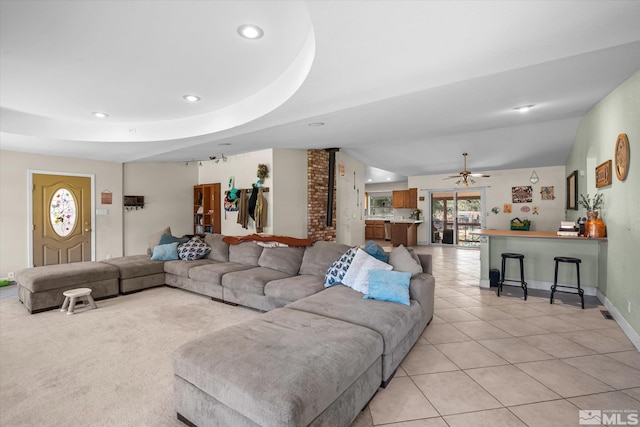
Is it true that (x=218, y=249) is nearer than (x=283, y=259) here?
No

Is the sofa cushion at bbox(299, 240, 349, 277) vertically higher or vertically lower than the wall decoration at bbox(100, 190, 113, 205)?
lower

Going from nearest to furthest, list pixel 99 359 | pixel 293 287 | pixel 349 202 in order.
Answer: pixel 99 359
pixel 293 287
pixel 349 202

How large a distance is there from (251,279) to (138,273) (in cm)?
210

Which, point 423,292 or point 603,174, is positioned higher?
point 603,174

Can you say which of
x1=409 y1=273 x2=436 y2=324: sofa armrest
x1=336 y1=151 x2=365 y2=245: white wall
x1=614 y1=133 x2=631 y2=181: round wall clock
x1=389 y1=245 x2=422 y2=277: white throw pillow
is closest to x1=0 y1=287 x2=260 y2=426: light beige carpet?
x1=389 y1=245 x2=422 y2=277: white throw pillow

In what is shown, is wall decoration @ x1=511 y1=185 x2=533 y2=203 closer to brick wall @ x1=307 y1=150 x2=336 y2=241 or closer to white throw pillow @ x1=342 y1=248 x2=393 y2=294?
brick wall @ x1=307 y1=150 x2=336 y2=241

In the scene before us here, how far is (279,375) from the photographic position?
1.51 m

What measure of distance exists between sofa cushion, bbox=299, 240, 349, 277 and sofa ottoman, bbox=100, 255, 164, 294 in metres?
2.51

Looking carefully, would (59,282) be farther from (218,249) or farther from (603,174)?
(603,174)

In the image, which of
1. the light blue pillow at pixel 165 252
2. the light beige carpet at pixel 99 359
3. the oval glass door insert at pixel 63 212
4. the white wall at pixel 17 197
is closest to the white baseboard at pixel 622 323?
the light beige carpet at pixel 99 359

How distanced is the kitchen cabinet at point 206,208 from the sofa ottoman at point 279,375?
→ 532cm

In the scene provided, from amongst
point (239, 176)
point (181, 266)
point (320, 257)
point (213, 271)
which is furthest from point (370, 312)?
point (239, 176)

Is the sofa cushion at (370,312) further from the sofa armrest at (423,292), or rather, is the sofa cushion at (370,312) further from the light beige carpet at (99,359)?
the light beige carpet at (99,359)

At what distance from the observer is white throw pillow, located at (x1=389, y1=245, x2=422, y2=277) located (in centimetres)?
312
